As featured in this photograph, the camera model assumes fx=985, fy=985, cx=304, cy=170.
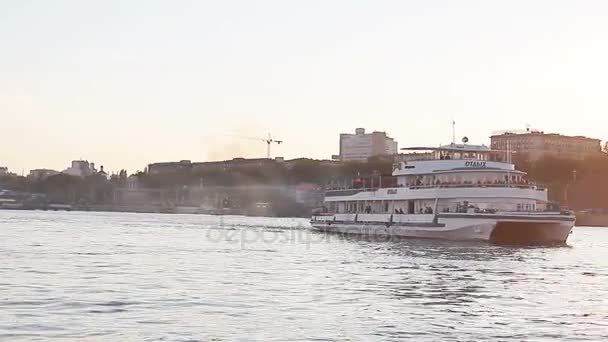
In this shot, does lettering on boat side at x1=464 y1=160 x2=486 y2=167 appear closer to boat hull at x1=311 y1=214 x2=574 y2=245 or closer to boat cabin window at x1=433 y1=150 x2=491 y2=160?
boat cabin window at x1=433 y1=150 x2=491 y2=160

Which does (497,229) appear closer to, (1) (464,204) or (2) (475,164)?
(1) (464,204)

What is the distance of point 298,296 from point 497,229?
117 feet

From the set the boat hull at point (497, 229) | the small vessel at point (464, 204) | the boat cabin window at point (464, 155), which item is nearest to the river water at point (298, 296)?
the boat hull at point (497, 229)

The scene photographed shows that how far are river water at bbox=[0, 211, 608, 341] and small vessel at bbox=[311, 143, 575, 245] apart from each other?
1157cm

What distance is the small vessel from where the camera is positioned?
6581cm

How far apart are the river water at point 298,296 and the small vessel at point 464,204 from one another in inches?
456

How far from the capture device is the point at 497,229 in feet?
214

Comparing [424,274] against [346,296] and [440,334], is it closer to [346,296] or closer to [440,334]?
[346,296]

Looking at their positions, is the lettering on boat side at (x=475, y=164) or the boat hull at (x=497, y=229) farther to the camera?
the lettering on boat side at (x=475, y=164)

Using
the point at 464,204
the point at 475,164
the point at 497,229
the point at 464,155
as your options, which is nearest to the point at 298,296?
the point at 497,229

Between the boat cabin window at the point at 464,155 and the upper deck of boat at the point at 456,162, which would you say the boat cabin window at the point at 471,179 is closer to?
the upper deck of boat at the point at 456,162

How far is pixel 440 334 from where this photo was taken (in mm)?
24250

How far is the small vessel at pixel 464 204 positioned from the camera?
216ft

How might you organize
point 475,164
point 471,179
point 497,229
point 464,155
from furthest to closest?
1. point 464,155
2. point 475,164
3. point 471,179
4. point 497,229
